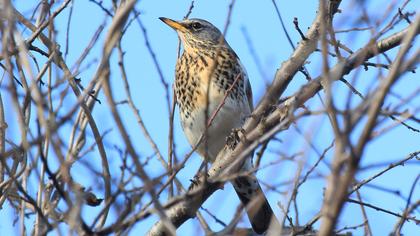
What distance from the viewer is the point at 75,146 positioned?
4.79 meters

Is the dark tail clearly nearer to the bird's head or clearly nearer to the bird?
the bird

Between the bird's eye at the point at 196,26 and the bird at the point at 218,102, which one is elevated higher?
the bird's eye at the point at 196,26

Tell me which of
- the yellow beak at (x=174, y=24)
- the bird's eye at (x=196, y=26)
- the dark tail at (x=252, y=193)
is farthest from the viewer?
the bird's eye at (x=196, y=26)

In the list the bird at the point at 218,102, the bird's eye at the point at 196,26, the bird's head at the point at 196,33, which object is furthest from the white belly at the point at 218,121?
the bird's eye at the point at 196,26

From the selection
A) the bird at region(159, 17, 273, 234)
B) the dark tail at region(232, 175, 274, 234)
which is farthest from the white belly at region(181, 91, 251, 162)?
the dark tail at region(232, 175, 274, 234)

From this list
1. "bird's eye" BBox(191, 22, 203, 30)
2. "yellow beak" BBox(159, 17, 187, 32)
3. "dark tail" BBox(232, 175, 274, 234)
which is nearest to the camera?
"dark tail" BBox(232, 175, 274, 234)

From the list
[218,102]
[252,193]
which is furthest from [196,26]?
[252,193]

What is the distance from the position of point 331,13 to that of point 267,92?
1.59 meters

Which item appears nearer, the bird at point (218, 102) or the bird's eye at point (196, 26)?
the bird at point (218, 102)

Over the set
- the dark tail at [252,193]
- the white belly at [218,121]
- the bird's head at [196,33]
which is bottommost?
the dark tail at [252,193]

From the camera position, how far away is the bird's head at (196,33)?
812cm

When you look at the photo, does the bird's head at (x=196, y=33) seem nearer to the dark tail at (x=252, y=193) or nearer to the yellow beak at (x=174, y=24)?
the yellow beak at (x=174, y=24)

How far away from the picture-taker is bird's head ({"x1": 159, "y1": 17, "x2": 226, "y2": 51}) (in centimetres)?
812

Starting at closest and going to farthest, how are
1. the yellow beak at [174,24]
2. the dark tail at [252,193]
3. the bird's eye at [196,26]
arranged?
the dark tail at [252,193] → the yellow beak at [174,24] → the bird's eye at [196,26]
